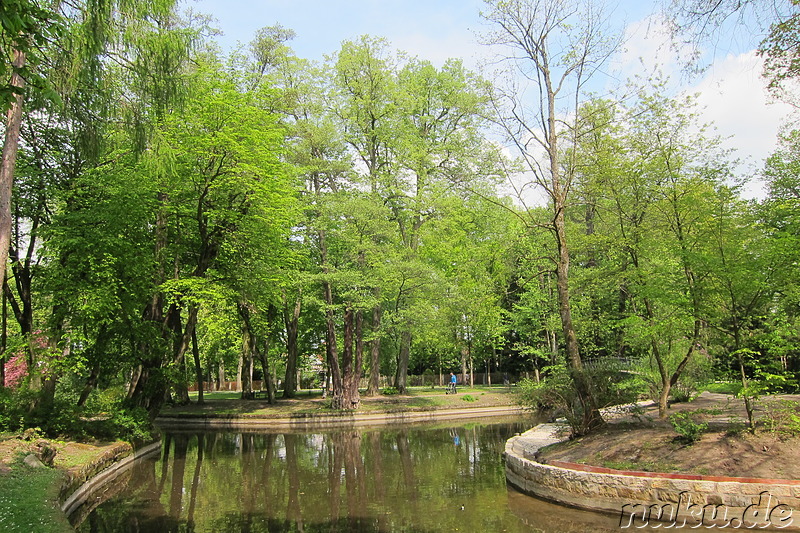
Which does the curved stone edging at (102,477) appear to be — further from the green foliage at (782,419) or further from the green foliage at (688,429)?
the green foliage at (782,419)

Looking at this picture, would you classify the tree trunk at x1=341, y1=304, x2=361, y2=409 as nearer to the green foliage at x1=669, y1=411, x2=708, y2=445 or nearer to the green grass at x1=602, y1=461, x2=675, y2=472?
the green grass at x1=602, y1=461, x2=675, y2=472

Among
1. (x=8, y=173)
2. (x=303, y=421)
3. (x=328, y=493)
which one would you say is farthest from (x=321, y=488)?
(x=303, y=421)

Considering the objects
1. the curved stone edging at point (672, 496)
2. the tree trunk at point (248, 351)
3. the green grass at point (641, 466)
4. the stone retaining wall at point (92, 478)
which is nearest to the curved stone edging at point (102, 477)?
the stone retaining wall at point (92, 478)

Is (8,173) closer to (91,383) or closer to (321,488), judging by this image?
(91,383)

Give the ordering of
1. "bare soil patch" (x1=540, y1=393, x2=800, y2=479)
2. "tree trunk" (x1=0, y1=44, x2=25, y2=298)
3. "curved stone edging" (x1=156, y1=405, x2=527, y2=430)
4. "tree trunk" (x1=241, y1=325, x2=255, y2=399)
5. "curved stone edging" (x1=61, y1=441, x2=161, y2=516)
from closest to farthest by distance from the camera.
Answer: "bare soil patch" (x1=540, y1=393, x2=800, y2=479)
"tree trunk" (x1=0, y1=44, x2=25, y2=298)
"curved stone edging" (x1=61, y1=441, x2=161, y2=516)
"curved stone edging" (x1=156, y1=405, x2=527, y2=430)
"tree trunk" (x1=241, y1=325, x2=255, y2=399)

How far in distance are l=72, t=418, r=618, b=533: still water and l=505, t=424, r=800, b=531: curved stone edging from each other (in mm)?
348

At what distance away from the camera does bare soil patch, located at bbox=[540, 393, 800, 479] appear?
25.8 feet

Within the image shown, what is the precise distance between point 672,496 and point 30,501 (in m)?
9.01

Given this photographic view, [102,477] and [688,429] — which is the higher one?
[688,429]

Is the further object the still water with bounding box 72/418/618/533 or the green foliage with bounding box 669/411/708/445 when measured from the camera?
the green foliage with bounding box 669/411/708/445

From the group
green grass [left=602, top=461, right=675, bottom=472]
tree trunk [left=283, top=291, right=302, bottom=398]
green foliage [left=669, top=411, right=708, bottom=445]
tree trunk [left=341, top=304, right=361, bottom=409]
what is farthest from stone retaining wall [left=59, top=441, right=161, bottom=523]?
tree trunk [left=283, top=291, right=302, bottom=398]

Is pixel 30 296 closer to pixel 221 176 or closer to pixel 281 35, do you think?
pixel 221 176

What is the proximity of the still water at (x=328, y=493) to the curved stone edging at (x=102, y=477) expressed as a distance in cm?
24

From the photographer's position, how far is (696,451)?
868 cm
